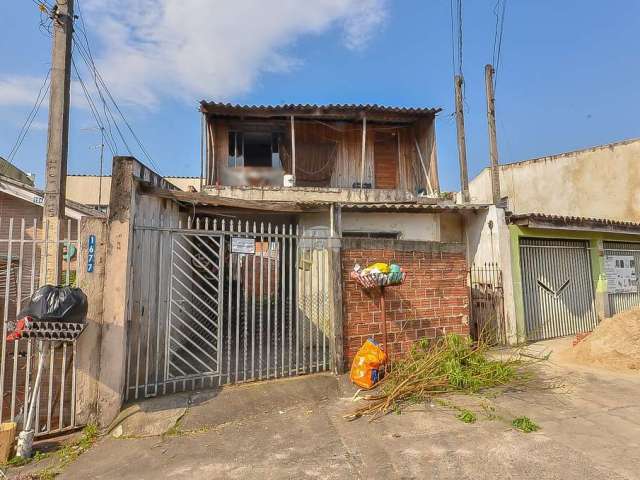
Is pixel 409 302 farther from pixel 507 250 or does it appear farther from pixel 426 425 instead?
pixel 507 250

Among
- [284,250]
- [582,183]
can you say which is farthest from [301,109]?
[582,183]

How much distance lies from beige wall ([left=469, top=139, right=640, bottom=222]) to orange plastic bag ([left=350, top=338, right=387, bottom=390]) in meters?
13.4

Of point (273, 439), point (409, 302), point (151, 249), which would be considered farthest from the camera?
point (409, 302)

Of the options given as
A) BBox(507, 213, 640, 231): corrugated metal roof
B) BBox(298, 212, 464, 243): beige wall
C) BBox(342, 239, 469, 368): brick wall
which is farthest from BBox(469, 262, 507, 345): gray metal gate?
BBox(342, 239, 469, 368): brick wall

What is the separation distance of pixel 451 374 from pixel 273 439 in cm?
260

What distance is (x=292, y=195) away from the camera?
1009cm

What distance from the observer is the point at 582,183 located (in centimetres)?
1444

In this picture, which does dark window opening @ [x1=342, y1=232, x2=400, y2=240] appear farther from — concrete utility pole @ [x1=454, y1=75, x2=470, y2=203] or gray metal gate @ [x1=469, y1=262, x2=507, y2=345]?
concrete utility pole @ [x1=454, y1=75, x2=470, y2=203]

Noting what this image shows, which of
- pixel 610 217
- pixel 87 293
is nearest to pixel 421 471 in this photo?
pixel 87 293

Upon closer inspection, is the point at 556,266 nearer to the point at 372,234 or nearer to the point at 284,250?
the point at 372,234

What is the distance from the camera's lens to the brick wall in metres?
5.56

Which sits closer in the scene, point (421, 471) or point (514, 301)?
point (421, 471)

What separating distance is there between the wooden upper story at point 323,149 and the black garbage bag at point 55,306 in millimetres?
6672

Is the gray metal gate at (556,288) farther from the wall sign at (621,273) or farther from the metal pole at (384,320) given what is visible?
the metal pole at (384,320)
